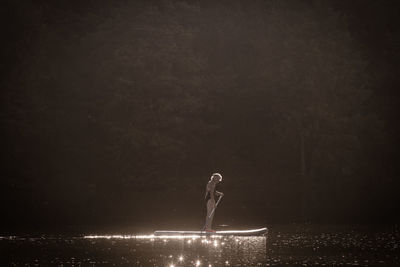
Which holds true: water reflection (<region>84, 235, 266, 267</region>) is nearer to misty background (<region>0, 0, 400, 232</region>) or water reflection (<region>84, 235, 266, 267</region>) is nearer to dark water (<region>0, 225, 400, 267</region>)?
dark water (<region>0, 225, 400, 267</region>)

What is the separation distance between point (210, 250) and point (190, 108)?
3054 cm

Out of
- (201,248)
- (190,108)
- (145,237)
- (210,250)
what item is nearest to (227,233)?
(145,237)

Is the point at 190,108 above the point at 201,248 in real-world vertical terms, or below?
above

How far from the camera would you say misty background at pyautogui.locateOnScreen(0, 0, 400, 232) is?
5084cm

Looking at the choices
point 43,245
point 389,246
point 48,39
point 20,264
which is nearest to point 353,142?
point 48,39

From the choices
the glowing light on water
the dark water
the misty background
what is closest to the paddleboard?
the glowing light on water

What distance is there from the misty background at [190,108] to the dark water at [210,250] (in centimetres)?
1913

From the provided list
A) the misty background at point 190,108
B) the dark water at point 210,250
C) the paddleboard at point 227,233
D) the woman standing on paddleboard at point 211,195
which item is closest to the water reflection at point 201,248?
the dark water at point 210,250

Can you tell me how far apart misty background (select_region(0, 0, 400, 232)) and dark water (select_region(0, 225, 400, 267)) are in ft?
62.8

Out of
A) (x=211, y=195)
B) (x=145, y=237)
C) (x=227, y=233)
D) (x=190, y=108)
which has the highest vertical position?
(x=190, y=108)

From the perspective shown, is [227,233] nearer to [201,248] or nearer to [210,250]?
[201,248]

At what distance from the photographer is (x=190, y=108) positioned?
53250mm

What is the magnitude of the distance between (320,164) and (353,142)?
9.94 ft

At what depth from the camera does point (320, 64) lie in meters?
52.2
